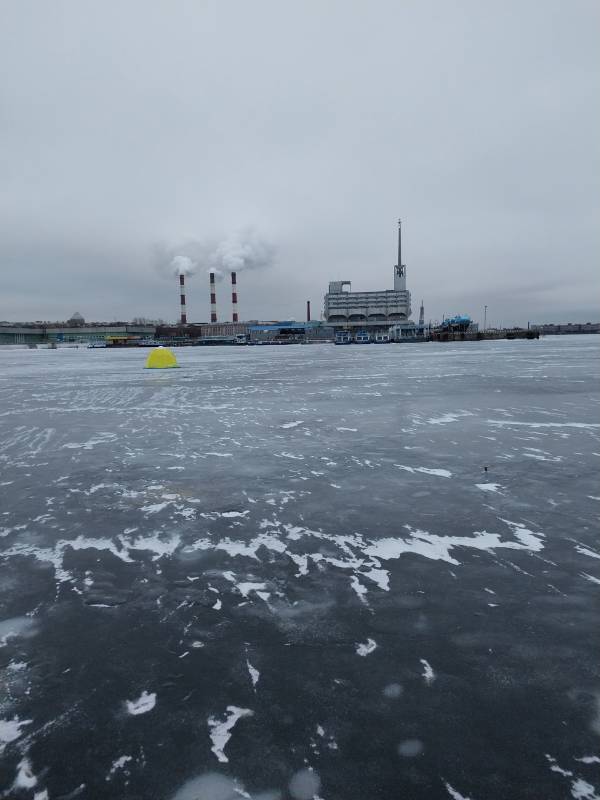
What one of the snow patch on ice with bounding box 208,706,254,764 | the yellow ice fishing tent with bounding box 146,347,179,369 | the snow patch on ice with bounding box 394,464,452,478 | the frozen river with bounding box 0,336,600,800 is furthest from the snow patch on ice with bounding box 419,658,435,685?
the yellow ice fishing tent with bounding box 146,347,179,369

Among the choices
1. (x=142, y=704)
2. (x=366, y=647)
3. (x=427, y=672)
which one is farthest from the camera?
(x=366, y=647)

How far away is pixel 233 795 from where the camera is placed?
246 centimetres

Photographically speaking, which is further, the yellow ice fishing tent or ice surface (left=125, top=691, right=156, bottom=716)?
the yellow ice fishing tent

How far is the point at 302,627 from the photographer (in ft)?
12.7

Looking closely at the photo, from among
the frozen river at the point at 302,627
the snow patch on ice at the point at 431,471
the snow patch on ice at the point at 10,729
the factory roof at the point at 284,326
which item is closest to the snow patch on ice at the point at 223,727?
the frozen river at the point at 302,627

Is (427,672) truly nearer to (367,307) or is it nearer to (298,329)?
(298,329)

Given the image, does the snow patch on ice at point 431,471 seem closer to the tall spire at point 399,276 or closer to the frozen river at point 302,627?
the frozen river at point 302,627

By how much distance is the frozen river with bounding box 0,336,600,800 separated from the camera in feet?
8.61

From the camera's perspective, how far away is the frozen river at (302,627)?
262 cm

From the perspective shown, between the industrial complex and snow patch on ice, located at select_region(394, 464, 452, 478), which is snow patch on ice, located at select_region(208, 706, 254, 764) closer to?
snow patch on ice, located at select_region(394, 464, 452, 478)

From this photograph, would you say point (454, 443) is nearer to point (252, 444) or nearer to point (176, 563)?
point (252, 444)

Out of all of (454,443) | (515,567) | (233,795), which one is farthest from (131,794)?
(454,443)

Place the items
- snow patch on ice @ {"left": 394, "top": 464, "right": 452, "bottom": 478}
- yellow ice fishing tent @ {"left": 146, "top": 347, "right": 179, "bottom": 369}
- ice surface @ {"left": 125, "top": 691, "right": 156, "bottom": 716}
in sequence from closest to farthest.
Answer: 1. ice surface @ {"left": 125, "top": 691, "right": 156, "bottom": 716}
2. snow patch on ice @ {"left": 394, "top": 464, "right": 452, "bottom": 478}
3. yellow ice fishing tent @ {"left": 146, "top": 347, "right": 179, "bottom": 369}

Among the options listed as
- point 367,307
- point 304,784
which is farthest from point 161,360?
point 367,307
